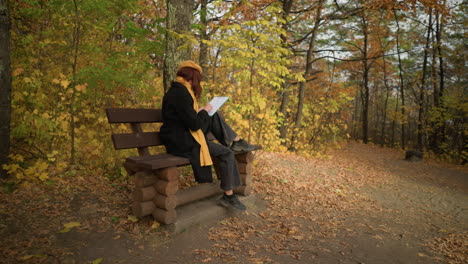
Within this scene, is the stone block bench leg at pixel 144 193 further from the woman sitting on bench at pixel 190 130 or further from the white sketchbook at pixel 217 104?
the white sketchbook at pixel 217 104

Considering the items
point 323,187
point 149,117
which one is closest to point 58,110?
point 149,117

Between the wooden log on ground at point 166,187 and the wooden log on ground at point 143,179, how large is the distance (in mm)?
95

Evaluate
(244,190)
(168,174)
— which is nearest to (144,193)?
(168,174)

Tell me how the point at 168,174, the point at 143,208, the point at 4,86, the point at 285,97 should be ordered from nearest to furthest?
1. the point at 168,174
2. the point at 143,208
3. the point at 4,86
4. the point at 285,97

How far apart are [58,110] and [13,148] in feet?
3.08

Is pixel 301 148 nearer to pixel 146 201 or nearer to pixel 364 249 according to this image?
pixel 364 249

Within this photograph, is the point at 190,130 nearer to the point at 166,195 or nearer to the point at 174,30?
the point at 166,195

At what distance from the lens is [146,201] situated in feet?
10.6

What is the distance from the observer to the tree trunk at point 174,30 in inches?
194

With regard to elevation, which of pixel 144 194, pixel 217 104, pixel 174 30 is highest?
pixel 174 30

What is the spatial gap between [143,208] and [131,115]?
1.15m

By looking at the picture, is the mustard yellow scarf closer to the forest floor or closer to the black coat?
the black coat

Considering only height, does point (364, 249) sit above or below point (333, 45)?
below

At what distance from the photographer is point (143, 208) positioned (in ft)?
10.5
